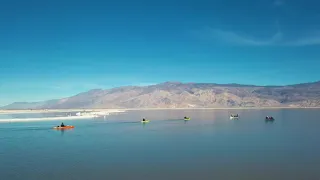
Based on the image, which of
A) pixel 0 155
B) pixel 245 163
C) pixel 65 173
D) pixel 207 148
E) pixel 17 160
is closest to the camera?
pixel 65 173

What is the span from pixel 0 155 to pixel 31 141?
391 inches

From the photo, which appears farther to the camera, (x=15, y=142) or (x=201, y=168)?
(x=15, y=142)

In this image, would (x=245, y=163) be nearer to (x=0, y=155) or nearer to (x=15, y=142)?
(x=0, y=155)

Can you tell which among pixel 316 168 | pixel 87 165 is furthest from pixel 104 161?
pixel 316 168

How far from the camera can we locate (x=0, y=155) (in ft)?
107

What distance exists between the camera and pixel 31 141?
139ft

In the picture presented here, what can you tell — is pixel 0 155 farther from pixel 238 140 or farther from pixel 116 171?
pixel 238 140

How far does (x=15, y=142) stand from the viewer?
41.8 meters

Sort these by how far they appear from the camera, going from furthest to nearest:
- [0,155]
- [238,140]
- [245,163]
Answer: [238,140]
[0,155]
[245,163]

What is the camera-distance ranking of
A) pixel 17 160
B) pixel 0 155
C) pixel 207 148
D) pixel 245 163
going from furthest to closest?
pixel 207 148, pixel 0 155, pixel 17 160, pixel 245 163

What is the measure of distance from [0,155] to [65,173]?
11937mm

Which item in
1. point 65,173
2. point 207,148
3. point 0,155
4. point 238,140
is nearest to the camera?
point 65,173

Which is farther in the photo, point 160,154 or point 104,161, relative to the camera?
point 160,154

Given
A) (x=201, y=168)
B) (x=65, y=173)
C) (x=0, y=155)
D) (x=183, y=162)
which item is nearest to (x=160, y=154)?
(x=183, y=162)
